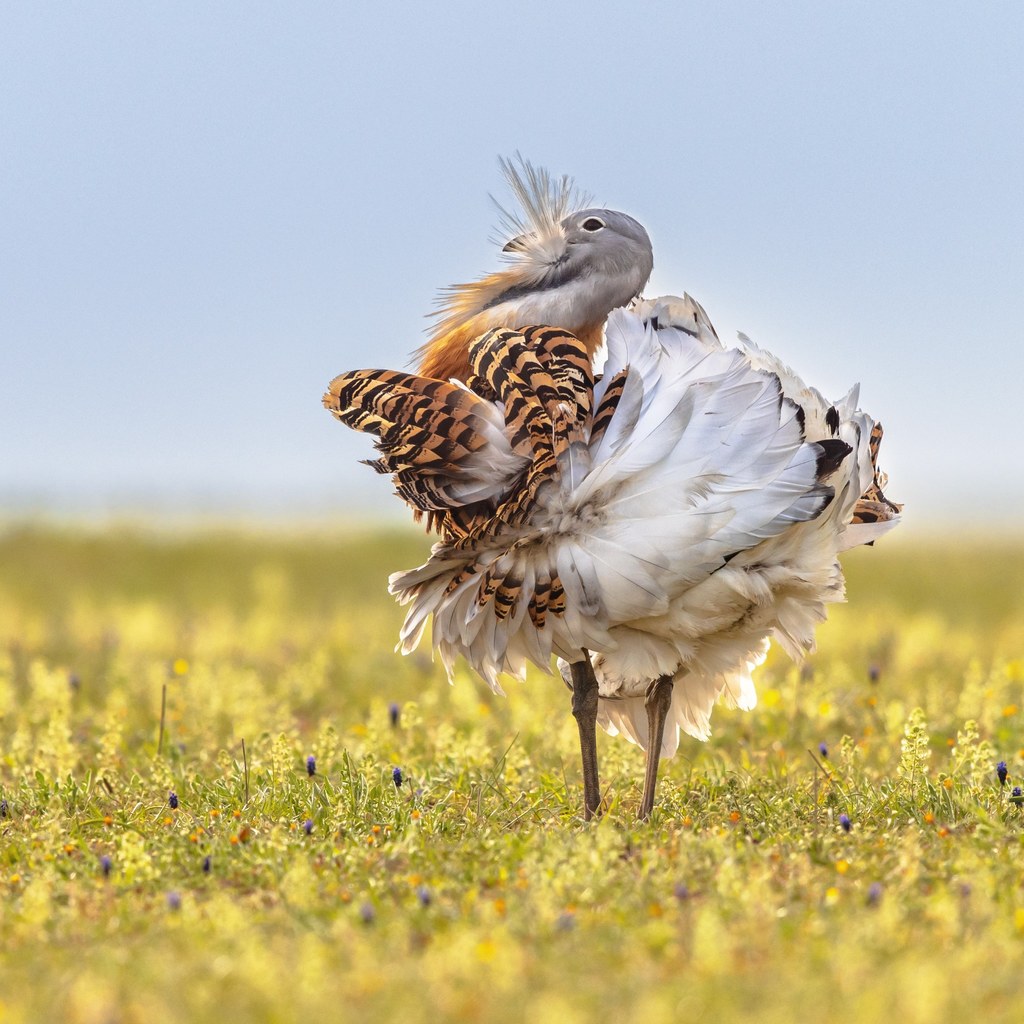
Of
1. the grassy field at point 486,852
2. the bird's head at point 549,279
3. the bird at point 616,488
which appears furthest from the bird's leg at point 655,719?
the bird's head at point 549,279

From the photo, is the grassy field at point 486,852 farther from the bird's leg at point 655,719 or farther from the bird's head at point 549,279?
the bird's head at point 549,279

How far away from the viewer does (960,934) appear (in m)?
3.26

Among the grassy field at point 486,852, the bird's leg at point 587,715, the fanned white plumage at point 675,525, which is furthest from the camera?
the bird's leg at point 587,715

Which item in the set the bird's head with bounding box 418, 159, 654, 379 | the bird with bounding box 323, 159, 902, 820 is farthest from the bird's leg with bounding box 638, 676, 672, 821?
the bird's head with bounding box 418, 159, 654, 379

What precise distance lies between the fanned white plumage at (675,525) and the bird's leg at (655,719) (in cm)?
21

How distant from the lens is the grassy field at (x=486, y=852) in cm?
286

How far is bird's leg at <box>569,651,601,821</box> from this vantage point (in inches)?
179

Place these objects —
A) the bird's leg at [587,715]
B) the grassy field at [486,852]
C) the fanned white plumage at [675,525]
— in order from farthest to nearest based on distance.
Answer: the bird's leg at [587,715]
the fanned white plumage at [675,525]
the grassy field at [486,852]

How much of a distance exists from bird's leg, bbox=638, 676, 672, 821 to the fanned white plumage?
210mm

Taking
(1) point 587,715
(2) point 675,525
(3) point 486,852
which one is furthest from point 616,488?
(3) point 486,852

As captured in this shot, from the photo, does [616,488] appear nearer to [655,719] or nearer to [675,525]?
[675,525]

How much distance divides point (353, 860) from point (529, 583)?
961 mm

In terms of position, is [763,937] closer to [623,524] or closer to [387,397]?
[623,524]

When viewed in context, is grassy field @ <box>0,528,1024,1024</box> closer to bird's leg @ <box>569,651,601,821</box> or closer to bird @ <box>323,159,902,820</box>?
bird's leg @ <box>569,651,601,821</box>
